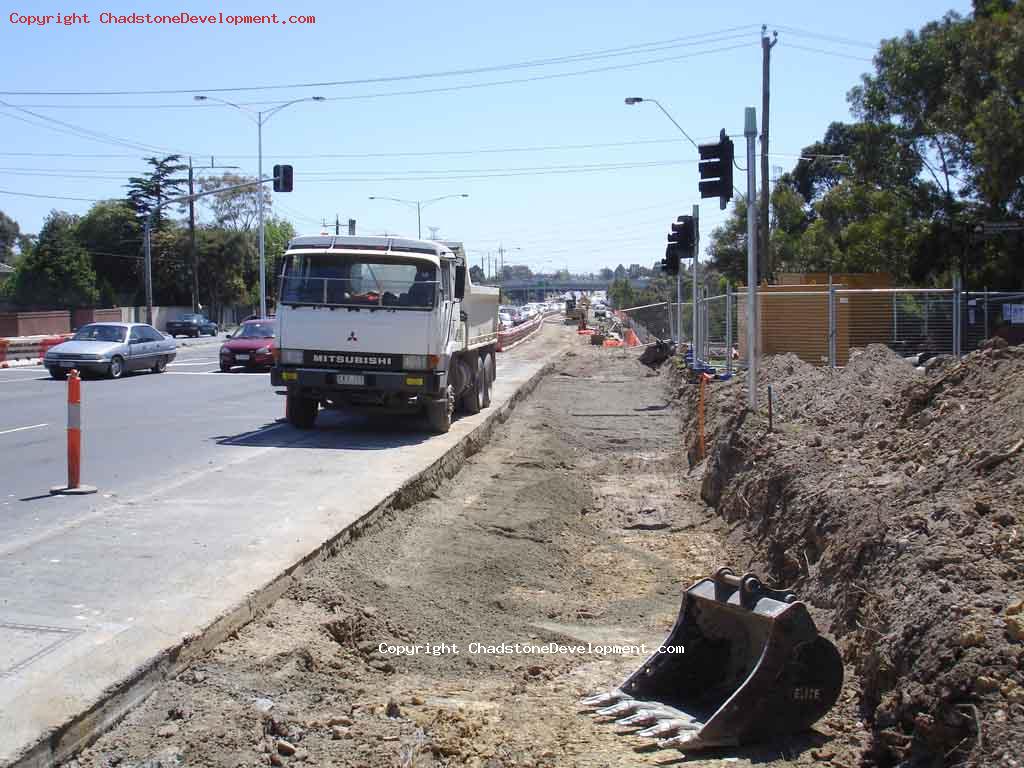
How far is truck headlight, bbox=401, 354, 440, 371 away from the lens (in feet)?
50.0

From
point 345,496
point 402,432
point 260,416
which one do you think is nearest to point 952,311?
point 402,432

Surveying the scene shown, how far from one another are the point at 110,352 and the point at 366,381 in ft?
48.4

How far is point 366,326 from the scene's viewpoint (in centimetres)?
1531

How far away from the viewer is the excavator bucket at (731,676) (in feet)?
17.0

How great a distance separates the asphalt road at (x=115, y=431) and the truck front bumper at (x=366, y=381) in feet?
4.36

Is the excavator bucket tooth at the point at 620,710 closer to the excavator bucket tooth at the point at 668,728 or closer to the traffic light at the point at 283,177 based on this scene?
the excavator bucket tooth at the point at 668,728

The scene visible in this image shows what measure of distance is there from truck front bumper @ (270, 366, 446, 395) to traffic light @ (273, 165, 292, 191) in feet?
71.7

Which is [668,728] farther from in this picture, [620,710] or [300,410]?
[300,410]

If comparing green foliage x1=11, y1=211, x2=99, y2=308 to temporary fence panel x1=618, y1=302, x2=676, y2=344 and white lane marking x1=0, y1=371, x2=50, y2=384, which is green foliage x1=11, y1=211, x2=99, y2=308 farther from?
white lane marking x1=0, y1=371, x2=50, y2=384

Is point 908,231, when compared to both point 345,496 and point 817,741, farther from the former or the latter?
point 817,741

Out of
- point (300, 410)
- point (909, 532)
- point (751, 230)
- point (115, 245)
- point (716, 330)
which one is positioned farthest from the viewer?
point (115, 245)

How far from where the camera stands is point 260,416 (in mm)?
18250

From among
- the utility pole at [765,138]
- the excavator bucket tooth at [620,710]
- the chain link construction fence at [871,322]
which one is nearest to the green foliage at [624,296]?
the utility pole at [765,138]

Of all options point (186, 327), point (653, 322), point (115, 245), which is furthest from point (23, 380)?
point (115, 245)
